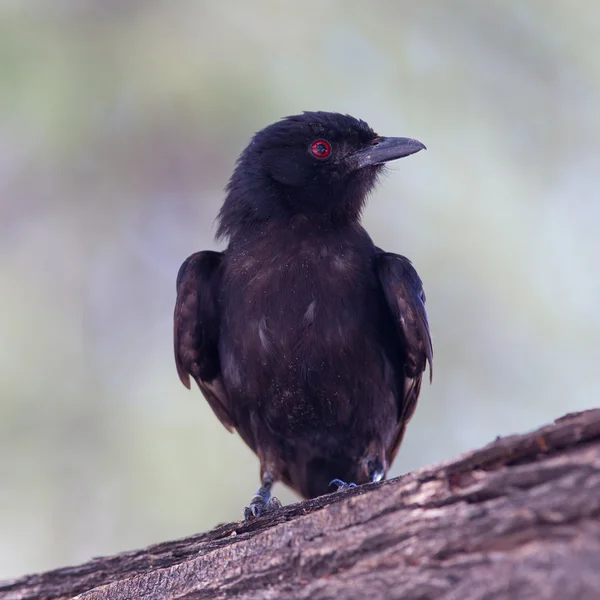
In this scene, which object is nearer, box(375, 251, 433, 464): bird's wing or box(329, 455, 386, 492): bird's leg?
box(375, 251, 433, 464): bird's wing

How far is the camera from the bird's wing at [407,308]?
5.46 metres

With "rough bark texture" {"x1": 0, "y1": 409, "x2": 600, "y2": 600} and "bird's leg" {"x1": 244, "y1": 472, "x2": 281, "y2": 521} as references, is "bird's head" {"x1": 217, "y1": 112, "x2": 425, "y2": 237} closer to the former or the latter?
"bird's leg" {"x1": 244, "y1": 472, "x2": 281, "y2": 521}

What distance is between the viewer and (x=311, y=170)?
19.4 feet

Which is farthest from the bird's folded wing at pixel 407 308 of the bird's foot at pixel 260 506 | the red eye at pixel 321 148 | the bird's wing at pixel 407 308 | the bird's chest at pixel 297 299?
the bird's foot at pixel 260 506

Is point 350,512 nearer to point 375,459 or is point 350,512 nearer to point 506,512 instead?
point 506,512

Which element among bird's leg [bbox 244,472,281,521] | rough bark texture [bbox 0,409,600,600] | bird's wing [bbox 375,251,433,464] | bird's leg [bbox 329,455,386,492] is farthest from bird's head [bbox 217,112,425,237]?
rough bark texture [bbox 0,409,600,600]

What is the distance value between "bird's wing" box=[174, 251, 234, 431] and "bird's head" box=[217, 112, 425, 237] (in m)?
0.34

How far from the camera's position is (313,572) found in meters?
3.21

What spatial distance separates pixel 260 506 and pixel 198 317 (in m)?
1.41

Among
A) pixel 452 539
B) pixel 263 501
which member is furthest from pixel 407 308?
pixel 452 539

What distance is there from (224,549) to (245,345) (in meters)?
1.77

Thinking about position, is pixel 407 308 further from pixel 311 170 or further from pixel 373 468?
pixel 311 170

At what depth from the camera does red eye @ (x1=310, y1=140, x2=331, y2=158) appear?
595 centimetres

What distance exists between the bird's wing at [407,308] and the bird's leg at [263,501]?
3.92ft
